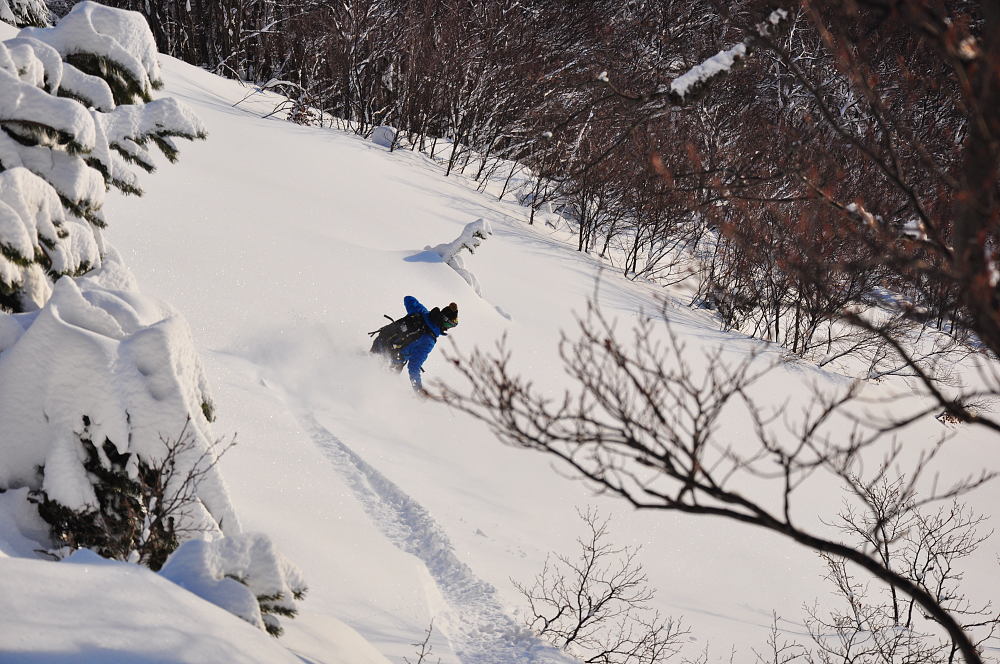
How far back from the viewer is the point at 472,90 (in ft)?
71.6

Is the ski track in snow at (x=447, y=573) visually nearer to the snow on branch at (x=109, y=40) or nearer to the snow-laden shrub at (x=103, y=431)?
the snow-laden shrub at (x=103, y=431)

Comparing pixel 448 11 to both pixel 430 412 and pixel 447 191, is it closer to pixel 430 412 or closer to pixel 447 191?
pixel 447 191

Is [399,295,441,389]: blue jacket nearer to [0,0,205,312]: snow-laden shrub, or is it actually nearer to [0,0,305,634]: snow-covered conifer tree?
[0,0,205,312]: snow-laden shrub

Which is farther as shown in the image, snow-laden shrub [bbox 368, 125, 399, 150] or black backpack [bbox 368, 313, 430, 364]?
snow-laden shrub [bbox 368, 125, 399, 150]

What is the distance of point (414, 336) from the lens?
30.0 feet

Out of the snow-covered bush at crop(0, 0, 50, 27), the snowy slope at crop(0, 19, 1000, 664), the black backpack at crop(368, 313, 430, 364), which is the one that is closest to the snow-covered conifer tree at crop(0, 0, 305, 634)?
the snowy slope at crop(0, 19, 1000, 664)

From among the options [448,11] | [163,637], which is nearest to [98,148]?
[163,637]

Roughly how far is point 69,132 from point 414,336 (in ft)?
16.2

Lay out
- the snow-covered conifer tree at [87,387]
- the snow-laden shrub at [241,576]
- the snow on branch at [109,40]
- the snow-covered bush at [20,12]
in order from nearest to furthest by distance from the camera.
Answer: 1. the snow-laden shrub at [241,576]
2. the snow-covered conifer tree at [87,387]
3. the snow on branch at [109,40]
4. the snow-covered bush at [20,12]

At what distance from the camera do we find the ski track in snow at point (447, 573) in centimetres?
586

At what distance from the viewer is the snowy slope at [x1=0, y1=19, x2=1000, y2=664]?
590 centimetres

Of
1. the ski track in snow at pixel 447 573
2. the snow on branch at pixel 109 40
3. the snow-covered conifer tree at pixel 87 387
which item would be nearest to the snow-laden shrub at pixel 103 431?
the snow-covered conifer tree at pixel 87 387

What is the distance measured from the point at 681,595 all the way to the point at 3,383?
Result: 6.28 m

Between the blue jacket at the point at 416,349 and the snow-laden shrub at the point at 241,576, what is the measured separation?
540 cm
